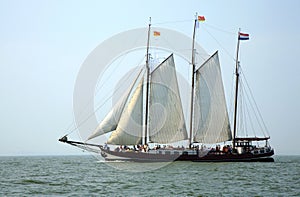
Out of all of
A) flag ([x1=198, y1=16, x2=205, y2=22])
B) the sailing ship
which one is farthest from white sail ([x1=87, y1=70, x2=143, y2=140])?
flag ([x1=198, y1=16, x2=205, y2=22])

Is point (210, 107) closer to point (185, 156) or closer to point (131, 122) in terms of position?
point (185, 156)

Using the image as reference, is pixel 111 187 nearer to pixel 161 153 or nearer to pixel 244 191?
pixel 244 191

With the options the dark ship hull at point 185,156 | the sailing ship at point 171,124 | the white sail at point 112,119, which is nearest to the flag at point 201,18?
the sailing ship at point 171,124

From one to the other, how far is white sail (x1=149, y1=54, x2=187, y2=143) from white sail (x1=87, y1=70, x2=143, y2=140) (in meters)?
4.90

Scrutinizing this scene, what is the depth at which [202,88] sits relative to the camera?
243ft

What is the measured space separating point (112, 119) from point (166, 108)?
811cm

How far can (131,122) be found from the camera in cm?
6781

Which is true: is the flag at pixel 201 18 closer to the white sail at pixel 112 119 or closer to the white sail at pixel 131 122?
the white sail at pixel 131 122

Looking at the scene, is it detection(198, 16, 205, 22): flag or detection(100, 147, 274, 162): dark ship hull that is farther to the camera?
detection(198, 16, 205, 22): flag

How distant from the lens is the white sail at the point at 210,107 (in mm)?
73188

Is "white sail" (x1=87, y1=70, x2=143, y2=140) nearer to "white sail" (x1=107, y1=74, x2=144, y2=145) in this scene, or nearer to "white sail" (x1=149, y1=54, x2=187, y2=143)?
"white sail" (x1=107, y1=74, x2=144, y2=145)

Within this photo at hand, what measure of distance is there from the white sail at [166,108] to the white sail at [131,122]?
2.03 metres

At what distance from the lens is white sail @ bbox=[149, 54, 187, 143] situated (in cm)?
6950

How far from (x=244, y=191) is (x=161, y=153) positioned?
3273 cm
